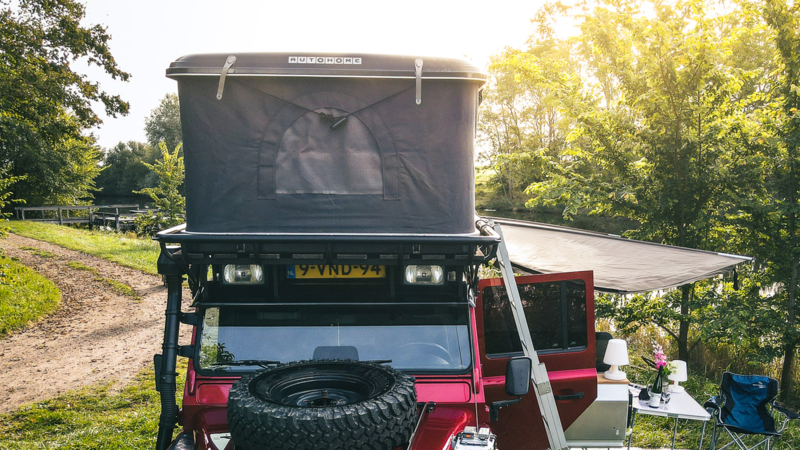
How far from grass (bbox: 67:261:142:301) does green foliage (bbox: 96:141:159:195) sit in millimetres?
37616

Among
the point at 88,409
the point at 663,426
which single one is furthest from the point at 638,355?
the point at 88,409

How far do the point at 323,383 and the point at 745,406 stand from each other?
17.2 ft

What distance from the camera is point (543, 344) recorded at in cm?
512

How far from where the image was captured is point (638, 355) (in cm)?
967

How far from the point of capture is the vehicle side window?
4984 millimetres

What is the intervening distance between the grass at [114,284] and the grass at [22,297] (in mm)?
1339

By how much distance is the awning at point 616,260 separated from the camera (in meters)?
6.09

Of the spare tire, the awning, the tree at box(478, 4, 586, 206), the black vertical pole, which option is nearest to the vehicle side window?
the awning

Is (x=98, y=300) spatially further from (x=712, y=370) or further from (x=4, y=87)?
(x=712, y=370)

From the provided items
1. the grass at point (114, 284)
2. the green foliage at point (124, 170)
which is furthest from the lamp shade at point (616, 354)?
the green foliage at point (124, 170)

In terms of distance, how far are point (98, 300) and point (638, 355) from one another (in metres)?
12.5

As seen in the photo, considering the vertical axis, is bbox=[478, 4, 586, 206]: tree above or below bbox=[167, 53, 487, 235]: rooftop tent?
above

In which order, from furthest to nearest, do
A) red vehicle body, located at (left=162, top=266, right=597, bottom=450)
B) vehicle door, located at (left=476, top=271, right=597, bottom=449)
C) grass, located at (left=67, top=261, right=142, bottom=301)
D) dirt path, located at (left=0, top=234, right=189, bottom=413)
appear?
grass, located at (left=67, top=261, right=142, bottom=301), dirt path, located at (left=0, top=234, right=189, bottom=413), vehicle door, located at (left=476, top=271, right=597, bottom=449), red vehicle body, located at (left=162, top=266, right=597, bottom=450)

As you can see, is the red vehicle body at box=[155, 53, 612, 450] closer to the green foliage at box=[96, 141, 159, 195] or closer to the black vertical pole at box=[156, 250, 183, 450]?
the black vertical pole at box=[156, 250, 183, 450]
